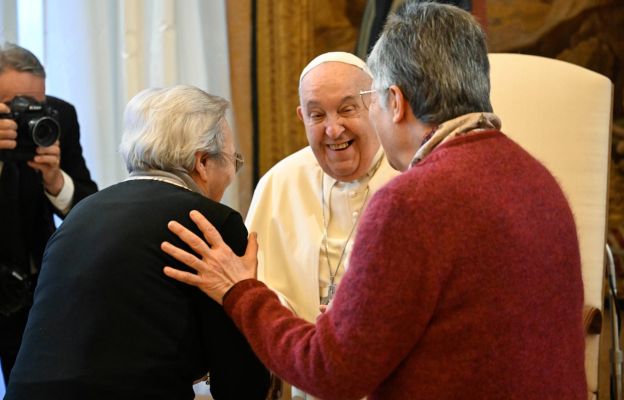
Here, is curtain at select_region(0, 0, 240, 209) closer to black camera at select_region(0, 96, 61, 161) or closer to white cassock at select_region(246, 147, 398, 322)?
black camera at select_region(0, 96, 61, 161)

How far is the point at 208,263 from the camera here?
1.93 metres

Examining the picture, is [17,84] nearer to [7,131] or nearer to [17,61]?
[17,61]

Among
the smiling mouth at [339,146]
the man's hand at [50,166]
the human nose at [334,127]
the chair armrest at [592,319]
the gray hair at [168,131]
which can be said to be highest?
the gray hair at [168,131]

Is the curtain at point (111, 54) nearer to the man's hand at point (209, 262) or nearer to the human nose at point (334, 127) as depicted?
the human nose at point (334, 127)

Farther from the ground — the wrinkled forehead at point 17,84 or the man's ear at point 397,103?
the man's ear at point 397,103

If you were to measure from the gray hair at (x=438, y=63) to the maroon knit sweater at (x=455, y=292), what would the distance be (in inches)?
3.2

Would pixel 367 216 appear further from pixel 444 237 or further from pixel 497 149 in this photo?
pixel 497 149

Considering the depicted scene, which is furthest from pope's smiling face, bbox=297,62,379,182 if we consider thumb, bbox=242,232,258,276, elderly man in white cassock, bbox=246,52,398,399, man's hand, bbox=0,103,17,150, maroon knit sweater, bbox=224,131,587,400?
maroon knit sweater, bbox=224,131,587,400

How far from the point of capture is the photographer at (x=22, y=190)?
294 centimetres

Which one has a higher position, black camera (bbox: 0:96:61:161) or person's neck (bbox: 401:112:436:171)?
person's neck (bbox: 401:112:436:171)

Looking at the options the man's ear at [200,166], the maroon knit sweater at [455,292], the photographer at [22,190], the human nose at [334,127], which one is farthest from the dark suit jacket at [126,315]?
the photographer at [22,190]

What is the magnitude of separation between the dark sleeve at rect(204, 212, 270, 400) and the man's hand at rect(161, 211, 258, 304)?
0.05 metres

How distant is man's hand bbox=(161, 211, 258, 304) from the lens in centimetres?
192

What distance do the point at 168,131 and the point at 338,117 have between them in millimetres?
911
